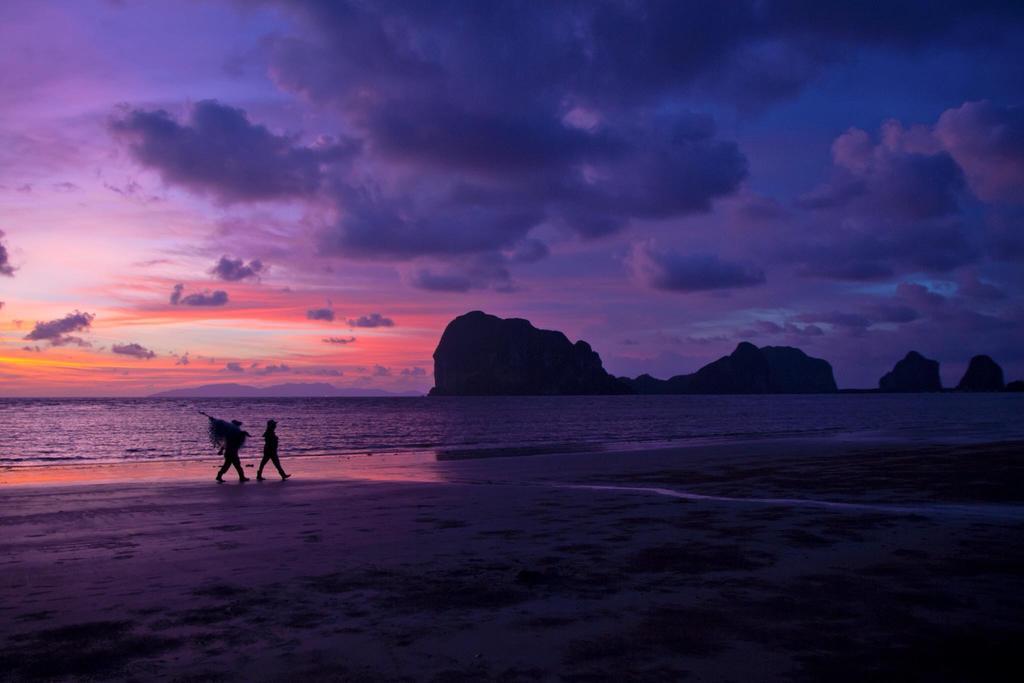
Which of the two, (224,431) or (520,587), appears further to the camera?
(224,431)

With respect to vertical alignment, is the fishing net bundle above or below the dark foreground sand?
above

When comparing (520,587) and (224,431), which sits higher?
(224,431)

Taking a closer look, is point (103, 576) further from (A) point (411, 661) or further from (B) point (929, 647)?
(B) point (929, 647)

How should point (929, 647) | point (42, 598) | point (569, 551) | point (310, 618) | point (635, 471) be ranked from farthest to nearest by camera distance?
point (635, 471) → point (569, 551) → point (42, 598) → point (310, 618) → point (929, 647)

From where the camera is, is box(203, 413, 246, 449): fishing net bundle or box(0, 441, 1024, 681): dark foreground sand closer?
box(0, 441, 1024, 681): dark foreground sand

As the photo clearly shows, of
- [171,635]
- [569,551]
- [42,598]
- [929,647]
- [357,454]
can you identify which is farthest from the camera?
[357,454]

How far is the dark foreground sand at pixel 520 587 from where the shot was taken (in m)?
6.41

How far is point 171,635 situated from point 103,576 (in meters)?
3.46

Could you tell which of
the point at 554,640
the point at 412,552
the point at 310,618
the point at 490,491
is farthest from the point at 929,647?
the point at 490,491

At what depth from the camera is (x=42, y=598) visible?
872 centimetres

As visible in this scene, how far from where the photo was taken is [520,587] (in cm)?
890

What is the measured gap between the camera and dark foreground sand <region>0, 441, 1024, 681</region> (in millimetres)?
6410

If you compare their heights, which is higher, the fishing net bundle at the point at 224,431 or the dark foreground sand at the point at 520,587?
the fishing net bundle at the point at 224,431

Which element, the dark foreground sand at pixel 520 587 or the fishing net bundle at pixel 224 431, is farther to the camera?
the fishing net bundle at pixel 224 431
